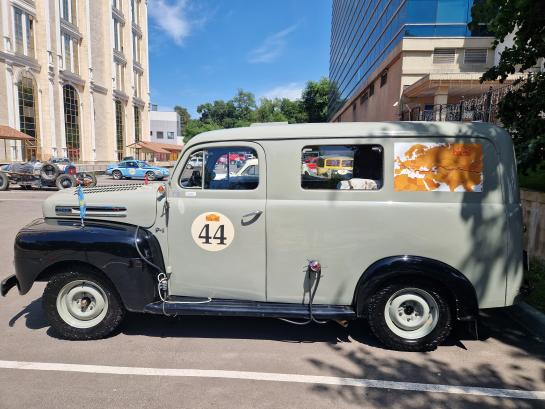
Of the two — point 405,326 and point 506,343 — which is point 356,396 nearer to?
point 405,326

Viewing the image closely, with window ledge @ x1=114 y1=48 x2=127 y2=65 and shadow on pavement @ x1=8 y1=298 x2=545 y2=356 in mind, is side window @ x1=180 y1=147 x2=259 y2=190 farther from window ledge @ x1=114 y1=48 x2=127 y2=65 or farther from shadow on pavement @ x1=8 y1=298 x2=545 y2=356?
window ledge @ x1=114 y1=48 x2=127 y2=65

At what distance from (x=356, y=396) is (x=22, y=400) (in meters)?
2.60

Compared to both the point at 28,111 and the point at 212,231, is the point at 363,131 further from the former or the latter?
the point at 28,111

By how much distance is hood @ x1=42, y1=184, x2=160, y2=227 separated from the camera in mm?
3741

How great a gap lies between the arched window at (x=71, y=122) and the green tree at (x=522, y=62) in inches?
1340

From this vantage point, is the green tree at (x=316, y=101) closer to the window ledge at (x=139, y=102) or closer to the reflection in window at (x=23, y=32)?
the window ledge at (x=139, y=102)

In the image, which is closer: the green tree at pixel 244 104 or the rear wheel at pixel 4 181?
the rear wheel at pixel 4 181

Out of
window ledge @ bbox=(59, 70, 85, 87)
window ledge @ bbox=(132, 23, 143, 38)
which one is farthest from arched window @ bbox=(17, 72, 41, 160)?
window ledge @ bbox=(132, 23, 143, 38)

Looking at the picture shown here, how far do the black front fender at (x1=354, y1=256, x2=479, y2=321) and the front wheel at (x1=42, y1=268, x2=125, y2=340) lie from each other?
2535 mm

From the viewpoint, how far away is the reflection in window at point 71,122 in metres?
32.0

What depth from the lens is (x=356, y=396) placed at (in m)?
2.86

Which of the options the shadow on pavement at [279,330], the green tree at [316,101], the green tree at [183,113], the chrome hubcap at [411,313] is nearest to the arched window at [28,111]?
the shadow on pavement at [279,330]

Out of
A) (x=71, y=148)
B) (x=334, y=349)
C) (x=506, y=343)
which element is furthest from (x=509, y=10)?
(x=71, y=148)

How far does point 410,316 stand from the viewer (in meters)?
3.56
